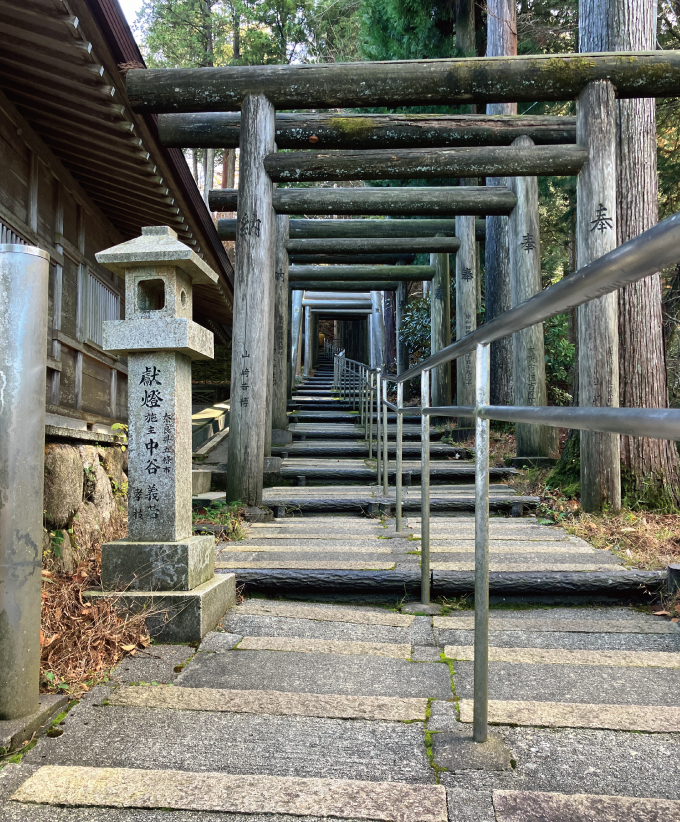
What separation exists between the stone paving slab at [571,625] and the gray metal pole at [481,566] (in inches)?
37.1

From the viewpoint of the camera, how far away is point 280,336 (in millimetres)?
8359

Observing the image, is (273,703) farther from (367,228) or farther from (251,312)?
(367,228)

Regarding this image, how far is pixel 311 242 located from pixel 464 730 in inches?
330

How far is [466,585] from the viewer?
120 inches

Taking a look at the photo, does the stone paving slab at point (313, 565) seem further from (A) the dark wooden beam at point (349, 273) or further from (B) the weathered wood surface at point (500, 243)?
(A) the dark wooden beam at point (349, 273)

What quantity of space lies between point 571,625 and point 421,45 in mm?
10963

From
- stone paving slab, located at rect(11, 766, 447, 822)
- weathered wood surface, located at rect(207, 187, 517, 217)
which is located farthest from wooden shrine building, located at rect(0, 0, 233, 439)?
stone paving slab, located at rect(11, 766, 447, 822)

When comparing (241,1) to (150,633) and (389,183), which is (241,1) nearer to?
(389,183)

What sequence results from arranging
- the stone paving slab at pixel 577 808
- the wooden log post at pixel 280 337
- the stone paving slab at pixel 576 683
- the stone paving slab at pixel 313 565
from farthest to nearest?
the wooden log post at pixel 280 337
the stone paving slab at pixel 313 565
the stone paving slab at pixel 576 683
the stone paving slab at pixel 577 808

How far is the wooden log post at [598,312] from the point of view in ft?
15.4

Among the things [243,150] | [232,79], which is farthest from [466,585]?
[232,79]

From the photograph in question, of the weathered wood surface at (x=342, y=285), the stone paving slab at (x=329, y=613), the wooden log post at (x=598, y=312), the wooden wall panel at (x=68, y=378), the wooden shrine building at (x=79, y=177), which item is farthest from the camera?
the weathered wood surface at (x=342, y=285)

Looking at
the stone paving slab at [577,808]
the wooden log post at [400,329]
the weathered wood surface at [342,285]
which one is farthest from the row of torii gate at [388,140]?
the wooden log post at [400,329]

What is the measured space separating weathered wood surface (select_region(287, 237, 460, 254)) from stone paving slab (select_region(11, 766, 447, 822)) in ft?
Result: 26.6
